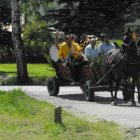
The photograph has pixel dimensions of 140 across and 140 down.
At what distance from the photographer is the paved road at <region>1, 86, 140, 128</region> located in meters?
13.2

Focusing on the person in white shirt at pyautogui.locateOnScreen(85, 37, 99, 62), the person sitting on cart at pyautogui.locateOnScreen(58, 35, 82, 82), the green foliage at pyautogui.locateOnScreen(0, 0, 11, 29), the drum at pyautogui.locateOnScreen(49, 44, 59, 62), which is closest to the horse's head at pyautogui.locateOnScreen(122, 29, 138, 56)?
the person in white shirt at pyautogui.locateOnScreen(85, 37, 99, 62)

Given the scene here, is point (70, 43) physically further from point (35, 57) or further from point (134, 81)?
point (35, 57)

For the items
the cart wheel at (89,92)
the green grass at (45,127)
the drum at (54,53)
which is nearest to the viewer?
the green grass at (45,127)

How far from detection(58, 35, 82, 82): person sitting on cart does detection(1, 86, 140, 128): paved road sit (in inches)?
36.0

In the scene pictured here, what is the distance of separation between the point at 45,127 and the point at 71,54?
7163 millimetres

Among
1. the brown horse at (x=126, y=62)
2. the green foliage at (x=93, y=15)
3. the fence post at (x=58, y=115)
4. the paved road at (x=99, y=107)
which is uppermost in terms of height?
the green foliage at (x=93, y=15)

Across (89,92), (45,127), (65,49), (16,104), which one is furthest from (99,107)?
(45,127)

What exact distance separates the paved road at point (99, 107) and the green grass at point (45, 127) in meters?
0.77

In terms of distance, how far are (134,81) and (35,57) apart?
93.0ft

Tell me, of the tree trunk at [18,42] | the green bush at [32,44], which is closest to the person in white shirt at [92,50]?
the tree trunk at [18,42]

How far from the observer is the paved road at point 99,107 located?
13.2 metres

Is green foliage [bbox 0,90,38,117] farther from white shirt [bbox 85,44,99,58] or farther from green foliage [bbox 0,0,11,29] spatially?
green foliage [bbox 0,0,11,29]

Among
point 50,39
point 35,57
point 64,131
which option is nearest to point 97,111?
point 64,131

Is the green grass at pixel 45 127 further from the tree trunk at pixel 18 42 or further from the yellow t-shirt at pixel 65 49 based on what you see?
the tree trunk at pixel 18 42
